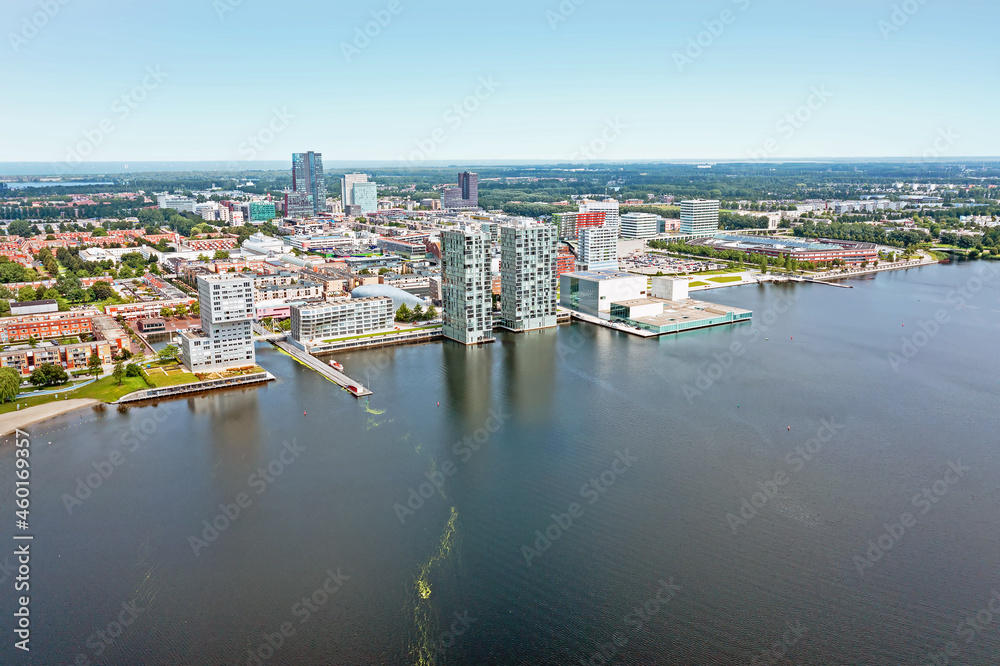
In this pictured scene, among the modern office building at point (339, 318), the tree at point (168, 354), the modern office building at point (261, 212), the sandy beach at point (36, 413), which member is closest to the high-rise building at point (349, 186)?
the modern office building at point (261, 212)

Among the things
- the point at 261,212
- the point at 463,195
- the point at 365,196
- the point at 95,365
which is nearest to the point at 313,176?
the point at 365,196

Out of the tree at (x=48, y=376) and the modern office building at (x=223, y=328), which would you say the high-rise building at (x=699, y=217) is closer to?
the modern office building at (x=223, y=328)

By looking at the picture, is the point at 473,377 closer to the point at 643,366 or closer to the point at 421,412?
the point at 421,412

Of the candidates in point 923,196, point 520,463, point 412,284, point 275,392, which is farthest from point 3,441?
point 923,196

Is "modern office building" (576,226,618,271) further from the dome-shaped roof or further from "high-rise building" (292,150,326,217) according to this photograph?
"high-rise building" (292,150,326,217)

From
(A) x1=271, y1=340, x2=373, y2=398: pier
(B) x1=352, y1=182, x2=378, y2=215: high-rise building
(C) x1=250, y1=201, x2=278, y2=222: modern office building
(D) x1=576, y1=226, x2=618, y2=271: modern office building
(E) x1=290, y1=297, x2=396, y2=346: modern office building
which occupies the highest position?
(B) x1=352, y1=182, x2=378, y2=215: high-rise building

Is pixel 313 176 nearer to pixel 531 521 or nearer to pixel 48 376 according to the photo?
pixel 48 376

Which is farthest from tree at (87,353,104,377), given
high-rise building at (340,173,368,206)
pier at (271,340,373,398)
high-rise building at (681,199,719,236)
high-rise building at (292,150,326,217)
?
high-rise building at (340,173,368,206)
